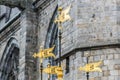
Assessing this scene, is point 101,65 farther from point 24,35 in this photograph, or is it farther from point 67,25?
point 24,35

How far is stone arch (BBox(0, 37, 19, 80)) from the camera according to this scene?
75.1ft

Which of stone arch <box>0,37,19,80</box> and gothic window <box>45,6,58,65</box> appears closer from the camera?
gothic window <box>45,6,58,65</box>

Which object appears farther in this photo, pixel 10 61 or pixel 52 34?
pixel 10 61

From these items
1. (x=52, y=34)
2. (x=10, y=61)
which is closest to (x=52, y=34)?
(x=52, y=34)

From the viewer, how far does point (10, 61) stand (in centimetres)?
2345

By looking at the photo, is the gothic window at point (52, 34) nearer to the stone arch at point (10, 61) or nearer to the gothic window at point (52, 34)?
the gothic window at point (52, 34)

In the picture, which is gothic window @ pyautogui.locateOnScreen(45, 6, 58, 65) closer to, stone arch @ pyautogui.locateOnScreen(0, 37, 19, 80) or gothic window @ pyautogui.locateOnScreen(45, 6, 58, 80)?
gothic window @ pyautogui.locateOnScreen(45, 6, 58, 80)

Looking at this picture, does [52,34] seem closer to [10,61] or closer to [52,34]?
[52,34]

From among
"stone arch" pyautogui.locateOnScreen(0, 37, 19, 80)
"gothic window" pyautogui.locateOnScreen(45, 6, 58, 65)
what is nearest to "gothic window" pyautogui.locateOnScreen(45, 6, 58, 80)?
"gothic window" pyautogui.locateOnScreen(45, 6, 58, 65)

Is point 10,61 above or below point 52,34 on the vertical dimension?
below

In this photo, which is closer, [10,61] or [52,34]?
[52,34]

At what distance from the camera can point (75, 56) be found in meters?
15.8

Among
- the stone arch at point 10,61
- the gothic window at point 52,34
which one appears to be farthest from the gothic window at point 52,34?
the stone arch at point 10,61

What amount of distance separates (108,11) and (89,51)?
4.03ft
